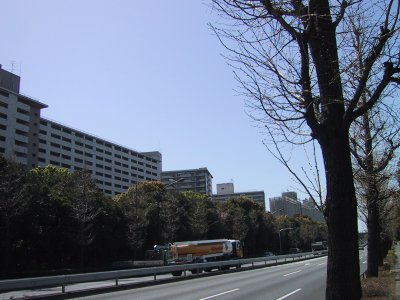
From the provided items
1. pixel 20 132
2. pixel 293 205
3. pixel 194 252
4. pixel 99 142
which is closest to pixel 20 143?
pixel 20 132

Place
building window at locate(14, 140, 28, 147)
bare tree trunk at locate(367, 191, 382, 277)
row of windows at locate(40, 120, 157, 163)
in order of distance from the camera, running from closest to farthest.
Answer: bare tree trunk at locate(367, 191, 382, 277), building window at locate(14, 140, 28, 147), row of windows at locate(40, 120, 157, 163)

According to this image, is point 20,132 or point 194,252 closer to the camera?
point 194,252

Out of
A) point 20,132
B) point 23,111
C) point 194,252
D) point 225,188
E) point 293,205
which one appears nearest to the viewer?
point 293,205

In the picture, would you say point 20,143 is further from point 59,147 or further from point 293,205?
point 293,205

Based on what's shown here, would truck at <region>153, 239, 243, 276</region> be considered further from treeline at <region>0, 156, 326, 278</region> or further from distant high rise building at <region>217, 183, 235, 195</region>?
distant high rise building at <region>217, 183, 235, 195</region>

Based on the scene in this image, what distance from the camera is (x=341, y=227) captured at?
203 inches

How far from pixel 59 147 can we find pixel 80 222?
89.6 meters

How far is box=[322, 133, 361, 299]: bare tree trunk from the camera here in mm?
5117

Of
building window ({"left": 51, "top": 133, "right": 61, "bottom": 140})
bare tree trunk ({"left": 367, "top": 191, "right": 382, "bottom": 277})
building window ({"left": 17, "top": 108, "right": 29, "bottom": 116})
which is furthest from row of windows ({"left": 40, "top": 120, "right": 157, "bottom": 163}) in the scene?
bare tree trunk ({"left": 367, "top": 191, "right": 382, "bottom": 277})

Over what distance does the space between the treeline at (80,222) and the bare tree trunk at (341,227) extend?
3146 cm

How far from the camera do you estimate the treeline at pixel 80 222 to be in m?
38.0

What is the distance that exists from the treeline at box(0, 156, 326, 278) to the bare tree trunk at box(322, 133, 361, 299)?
103ft

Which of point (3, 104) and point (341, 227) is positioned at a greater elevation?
point (3, 104)

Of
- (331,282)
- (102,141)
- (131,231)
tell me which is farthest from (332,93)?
(102,141)
